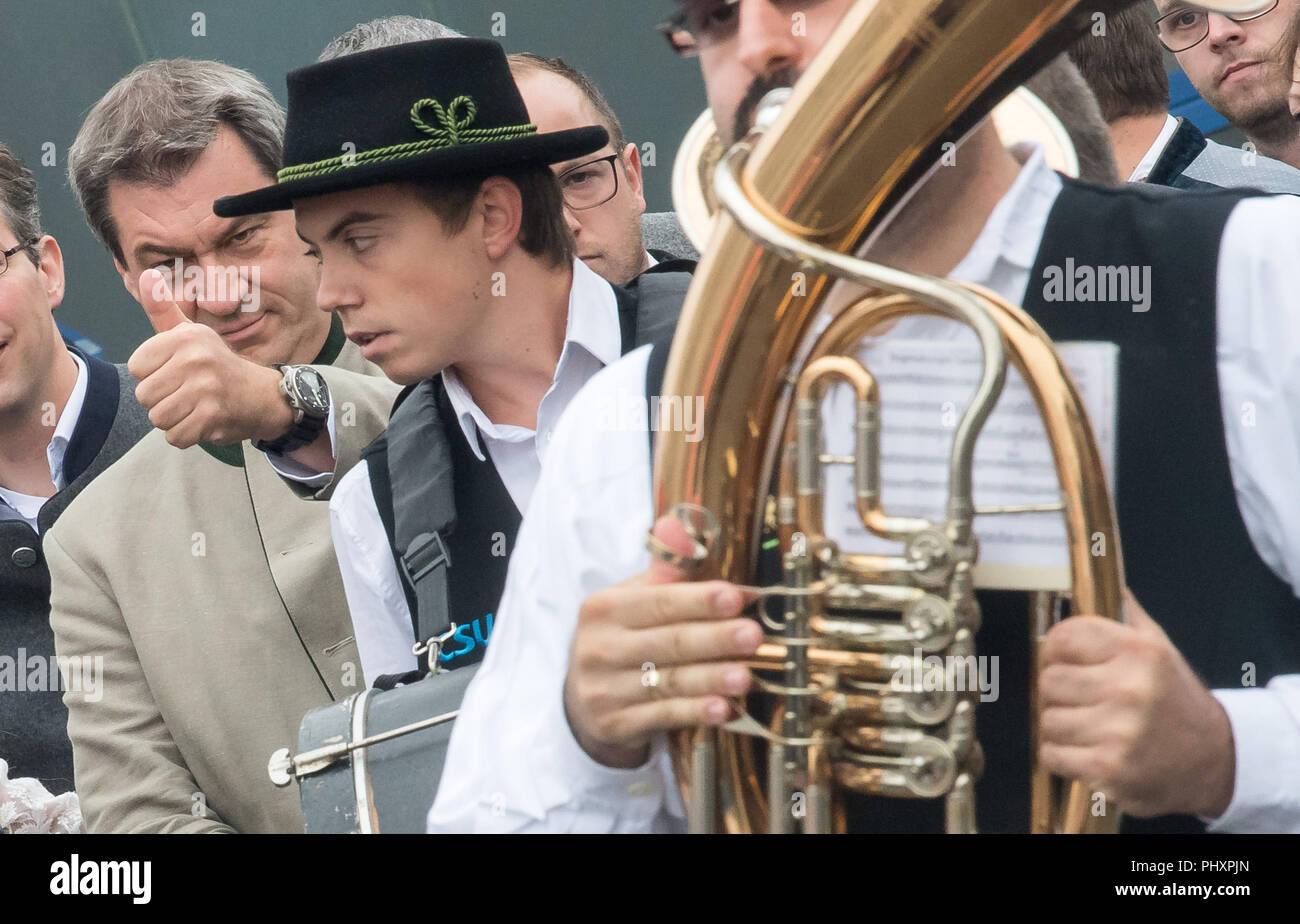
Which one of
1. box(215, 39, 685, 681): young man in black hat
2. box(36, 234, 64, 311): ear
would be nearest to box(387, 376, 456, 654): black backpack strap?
box(215, 39, 685, 681): young man in black hat

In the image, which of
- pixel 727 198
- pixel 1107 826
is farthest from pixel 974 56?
pixel 1107 826

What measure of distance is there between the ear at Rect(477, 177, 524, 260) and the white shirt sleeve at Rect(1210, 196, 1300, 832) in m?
0.89

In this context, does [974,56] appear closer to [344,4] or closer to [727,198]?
[727,198]

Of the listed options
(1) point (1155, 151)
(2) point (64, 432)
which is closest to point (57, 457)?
(2) point (64, 432)

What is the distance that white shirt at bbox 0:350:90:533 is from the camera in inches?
82.4

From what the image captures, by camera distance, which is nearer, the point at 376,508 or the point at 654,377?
the point at 654,377

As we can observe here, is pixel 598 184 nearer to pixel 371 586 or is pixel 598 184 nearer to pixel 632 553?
pixel 371 586

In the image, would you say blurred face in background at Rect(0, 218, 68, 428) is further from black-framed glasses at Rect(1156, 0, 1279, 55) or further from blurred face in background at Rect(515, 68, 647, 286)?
black-framed glasses at Rect(1156, 0, 1279, 55)

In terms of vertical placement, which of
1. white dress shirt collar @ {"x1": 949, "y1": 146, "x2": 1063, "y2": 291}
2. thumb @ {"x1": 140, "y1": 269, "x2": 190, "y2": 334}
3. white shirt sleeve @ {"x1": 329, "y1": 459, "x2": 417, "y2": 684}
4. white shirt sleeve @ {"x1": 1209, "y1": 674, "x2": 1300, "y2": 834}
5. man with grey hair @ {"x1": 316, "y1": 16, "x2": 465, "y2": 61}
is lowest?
white shirt sleeve @ {"x1": 1209, "y1": 674, "x2": 1300, "y2": 834}

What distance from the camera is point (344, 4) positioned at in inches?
77.6

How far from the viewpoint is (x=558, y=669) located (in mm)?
1268

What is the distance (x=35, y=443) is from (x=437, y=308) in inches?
33.0

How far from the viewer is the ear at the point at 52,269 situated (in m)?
2.16

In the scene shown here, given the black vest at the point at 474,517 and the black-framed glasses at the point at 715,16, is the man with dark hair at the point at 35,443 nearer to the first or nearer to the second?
the black vest at the point at 474,517
